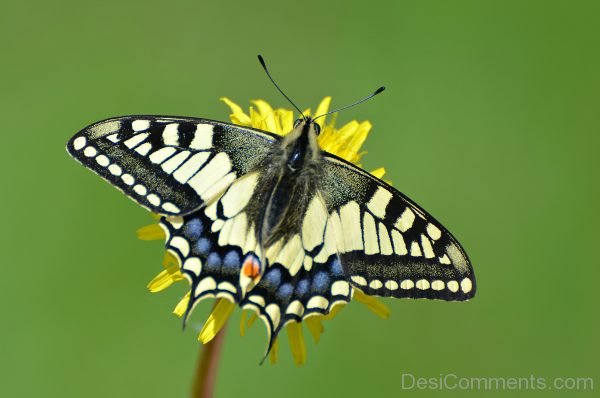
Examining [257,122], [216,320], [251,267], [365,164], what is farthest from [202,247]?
[365,164]

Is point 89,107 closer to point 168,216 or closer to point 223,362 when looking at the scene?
point 223,362

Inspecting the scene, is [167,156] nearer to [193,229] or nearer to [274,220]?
[193,229]

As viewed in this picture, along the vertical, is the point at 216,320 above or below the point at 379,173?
below

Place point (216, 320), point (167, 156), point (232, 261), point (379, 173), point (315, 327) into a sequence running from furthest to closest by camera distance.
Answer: point (379, 173), point (315, 327), point (216, 320), point (167, 156), point (232, 261)

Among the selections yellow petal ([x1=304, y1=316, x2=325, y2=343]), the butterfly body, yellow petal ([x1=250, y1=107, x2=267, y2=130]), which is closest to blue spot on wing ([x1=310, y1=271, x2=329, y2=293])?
the butterfly body

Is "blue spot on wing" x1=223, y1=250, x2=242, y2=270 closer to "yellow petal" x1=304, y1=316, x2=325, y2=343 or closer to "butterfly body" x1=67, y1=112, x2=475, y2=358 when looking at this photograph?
"butterfly body" x1=67, y1=112, x2=475, y2=358

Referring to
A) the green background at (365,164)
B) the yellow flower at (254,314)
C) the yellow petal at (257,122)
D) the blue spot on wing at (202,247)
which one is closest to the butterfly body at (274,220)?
the blue spot on wing at (202,247)

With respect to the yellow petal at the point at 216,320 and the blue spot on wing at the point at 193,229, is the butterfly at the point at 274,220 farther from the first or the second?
the yellow petal at the point at 216,320
